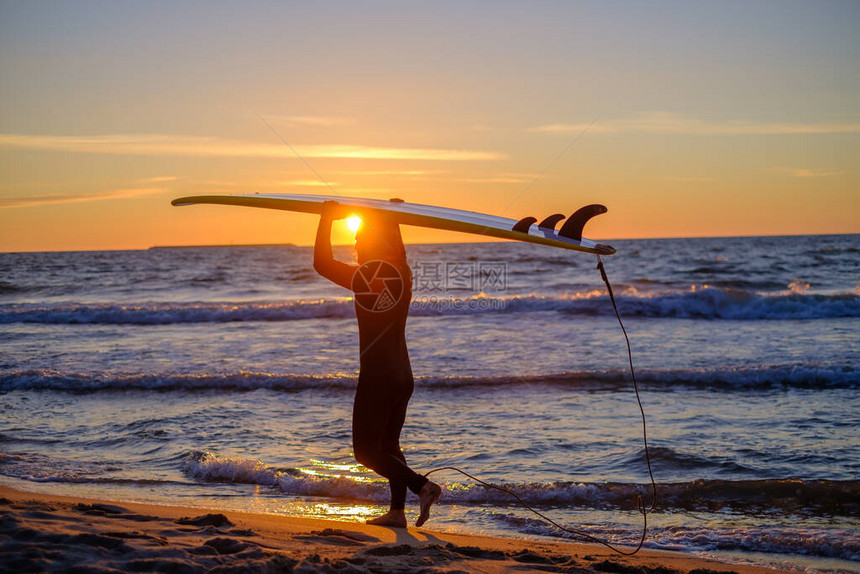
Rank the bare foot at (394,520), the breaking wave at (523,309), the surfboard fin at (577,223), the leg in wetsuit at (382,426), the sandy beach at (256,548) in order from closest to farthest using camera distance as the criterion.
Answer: the sandy beach at (256,548) → the surfboard fin at (577,223) → the leg in wetsuit at (382,426) → the bare foot at (394,520) → the breaking wave at (523,309)

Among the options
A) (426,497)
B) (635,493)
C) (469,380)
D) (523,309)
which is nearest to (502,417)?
(469,380)

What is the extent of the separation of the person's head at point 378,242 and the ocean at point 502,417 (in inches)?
79.4

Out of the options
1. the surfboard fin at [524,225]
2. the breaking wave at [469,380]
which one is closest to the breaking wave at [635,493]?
the surfboard fin at [524,225]

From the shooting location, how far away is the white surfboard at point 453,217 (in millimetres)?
4141

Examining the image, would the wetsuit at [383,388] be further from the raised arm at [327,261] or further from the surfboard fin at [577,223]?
the surfboard fin at [577,223]

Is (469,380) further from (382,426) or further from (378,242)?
(378,242)

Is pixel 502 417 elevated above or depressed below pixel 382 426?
below

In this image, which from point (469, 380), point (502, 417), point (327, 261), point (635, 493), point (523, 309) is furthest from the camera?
point (523, 309)

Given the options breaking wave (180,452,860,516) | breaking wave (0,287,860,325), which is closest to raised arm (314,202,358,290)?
breaking wave (180,452,860,516)

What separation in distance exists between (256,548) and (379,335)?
55.0 inches

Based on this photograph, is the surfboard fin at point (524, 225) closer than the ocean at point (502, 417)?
Yes

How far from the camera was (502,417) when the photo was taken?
8.36 metres

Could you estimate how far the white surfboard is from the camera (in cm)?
414

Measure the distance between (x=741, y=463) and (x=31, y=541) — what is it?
5550mm
